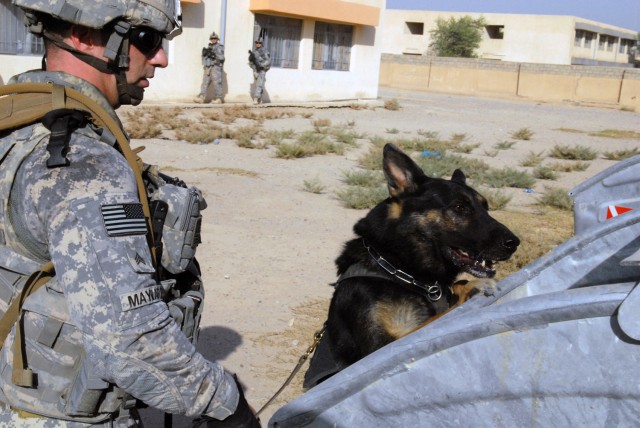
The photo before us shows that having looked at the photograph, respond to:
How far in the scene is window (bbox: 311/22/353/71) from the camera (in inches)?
973

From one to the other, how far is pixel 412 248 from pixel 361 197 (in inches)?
245

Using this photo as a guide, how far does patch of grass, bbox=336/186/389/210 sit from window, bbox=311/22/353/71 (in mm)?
15351

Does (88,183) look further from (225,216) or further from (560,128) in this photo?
(560,128)

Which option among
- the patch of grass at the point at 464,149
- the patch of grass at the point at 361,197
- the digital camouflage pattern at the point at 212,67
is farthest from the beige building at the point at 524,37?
the patch of grass at the point at 361,197

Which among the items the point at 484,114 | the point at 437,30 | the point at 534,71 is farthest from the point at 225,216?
the point at 437,30

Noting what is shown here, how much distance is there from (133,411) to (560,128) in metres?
21.8

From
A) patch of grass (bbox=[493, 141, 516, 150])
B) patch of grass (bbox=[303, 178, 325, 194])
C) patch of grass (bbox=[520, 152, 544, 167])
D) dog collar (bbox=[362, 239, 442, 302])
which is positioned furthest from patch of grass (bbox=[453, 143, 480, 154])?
dog collar (bbox=[362, 239, 442, 302])

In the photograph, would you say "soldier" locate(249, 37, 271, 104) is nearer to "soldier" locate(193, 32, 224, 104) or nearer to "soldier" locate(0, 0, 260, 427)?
"soldier" locate(193, 32, 224, 104)

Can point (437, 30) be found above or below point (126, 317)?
above

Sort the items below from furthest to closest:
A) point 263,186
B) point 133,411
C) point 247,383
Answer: point 263,186, point 247,383, point 133,411

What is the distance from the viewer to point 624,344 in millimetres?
1272

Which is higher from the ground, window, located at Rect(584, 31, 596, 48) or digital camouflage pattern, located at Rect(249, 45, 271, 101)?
window, located at Rect(584, 31, 596, 48)

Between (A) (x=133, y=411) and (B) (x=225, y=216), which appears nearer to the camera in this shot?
(A) (x=133, y=411)

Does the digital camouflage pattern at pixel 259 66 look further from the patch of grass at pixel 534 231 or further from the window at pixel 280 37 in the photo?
the patch of grass at pixel 534 231
